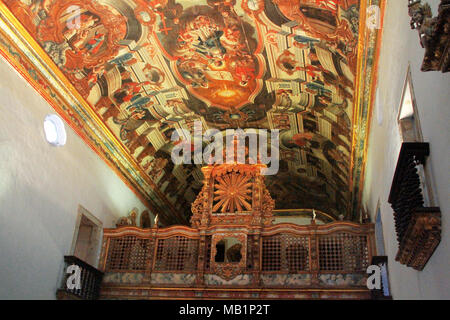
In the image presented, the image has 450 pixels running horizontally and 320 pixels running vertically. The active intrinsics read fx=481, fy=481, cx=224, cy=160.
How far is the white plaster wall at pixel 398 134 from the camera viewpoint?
5.51 meters

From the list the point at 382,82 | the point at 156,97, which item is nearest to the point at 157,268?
the point at 156,97

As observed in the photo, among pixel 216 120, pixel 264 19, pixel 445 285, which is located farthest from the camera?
pixel 216 120

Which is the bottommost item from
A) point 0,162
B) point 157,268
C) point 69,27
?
point 157,268

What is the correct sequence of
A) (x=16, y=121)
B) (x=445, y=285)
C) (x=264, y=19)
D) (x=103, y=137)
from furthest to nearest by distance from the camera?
(x=103, y=137), (x=264, y=19), (x=16, y=121), (x=445, y=285)

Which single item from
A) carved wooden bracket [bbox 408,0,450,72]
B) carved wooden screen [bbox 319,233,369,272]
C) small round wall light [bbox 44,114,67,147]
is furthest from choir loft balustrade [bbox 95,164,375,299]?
carved wooden bracket [bbox 408,0,450,72]

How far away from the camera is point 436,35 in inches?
162

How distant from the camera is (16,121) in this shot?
36.7 feet

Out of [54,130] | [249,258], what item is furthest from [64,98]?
[249,258]

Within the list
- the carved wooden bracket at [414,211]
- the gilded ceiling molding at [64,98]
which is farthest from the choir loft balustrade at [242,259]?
the carved wooden bracket at [414,211]

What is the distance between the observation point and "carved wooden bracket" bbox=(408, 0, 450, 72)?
3934mm

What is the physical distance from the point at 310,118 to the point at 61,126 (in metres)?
7.94

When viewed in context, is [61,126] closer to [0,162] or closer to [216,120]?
[0,162]

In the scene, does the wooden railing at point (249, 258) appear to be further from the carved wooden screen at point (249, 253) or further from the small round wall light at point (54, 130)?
the small round wall light at point (54, 130)

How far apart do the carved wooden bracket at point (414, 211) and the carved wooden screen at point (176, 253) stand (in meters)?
8.47
